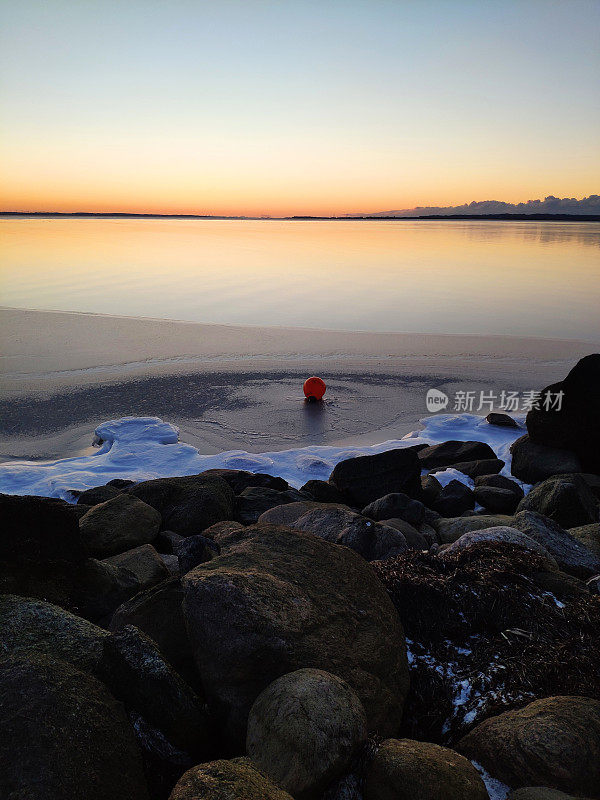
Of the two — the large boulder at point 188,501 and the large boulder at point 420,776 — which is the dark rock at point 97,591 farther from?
the large boulder at point 420,776

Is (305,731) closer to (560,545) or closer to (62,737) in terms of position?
(62,737)

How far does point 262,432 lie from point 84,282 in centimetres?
2593

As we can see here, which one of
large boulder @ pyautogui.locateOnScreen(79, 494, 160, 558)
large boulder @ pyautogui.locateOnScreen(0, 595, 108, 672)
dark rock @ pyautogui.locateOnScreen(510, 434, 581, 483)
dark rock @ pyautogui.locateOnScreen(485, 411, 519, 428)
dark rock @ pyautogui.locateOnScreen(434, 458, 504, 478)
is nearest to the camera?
large boulder @ pyautogui.locateOnScreen(0, 595, 108, 672)

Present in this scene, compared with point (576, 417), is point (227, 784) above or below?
above

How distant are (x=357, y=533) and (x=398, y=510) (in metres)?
2.03

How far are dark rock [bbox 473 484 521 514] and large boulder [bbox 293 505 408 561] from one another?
3.61 m

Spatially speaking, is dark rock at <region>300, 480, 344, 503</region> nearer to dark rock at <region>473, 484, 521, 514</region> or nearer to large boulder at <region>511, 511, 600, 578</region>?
dark rock at <region>473, 484, 521, 514</region>

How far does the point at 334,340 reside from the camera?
20.9m

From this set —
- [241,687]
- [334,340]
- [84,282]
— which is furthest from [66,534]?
[84,282]

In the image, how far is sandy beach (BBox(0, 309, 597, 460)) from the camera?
40.8 ft

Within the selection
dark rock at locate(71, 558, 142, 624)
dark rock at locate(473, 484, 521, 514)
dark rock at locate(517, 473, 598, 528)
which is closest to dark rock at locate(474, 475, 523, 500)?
dark rock at locate(473, 484, 521, 514)

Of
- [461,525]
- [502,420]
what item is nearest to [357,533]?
[461,525]

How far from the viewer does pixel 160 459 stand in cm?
1087

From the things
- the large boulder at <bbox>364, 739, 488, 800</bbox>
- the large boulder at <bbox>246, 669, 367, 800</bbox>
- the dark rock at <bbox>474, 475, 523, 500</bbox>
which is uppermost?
the large boulder at <bbox>246, 669, 367, 800</bbox>
